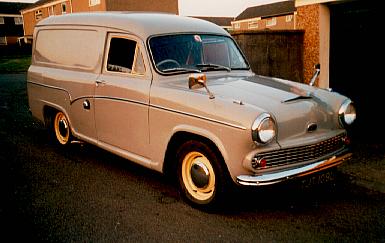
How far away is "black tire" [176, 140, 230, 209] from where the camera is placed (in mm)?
3383

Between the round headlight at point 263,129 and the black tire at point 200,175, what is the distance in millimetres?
448

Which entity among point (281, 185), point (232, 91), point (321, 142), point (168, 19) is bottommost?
point (281, 185)

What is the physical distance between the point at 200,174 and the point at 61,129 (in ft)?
10.2

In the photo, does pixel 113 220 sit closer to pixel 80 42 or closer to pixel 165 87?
pixel 165 87

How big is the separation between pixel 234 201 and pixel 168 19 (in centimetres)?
244

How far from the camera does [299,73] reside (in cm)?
843

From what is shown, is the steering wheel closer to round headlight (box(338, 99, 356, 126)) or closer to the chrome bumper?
the chrome bumper

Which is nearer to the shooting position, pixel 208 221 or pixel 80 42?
pixel 208 221

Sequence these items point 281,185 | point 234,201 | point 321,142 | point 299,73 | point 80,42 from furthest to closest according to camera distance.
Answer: point 299,73 → point 80,42 → point 234,201 → point 321,142 → point 281,185

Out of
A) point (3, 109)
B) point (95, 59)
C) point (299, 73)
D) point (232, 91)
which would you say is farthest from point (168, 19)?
point (3, 109)

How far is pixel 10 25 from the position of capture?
166 feet

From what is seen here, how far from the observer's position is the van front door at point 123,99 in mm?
4078

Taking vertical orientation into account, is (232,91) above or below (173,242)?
above

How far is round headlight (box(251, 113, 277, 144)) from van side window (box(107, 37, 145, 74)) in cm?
163
